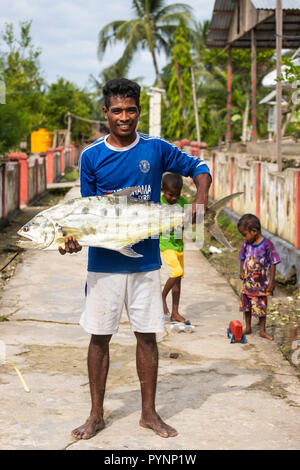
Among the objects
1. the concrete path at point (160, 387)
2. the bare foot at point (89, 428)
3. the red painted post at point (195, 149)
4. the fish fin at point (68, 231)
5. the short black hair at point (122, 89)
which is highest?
the red painted post at point (195, 149)

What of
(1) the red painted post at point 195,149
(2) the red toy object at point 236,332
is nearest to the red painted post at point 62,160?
(1) the red painted post at point 195,149

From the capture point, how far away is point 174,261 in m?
6.54

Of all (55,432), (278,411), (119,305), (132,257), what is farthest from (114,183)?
(278,411)

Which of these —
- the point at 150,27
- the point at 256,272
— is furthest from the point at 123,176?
the point at 150,27

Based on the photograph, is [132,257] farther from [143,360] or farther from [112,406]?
[112,406]

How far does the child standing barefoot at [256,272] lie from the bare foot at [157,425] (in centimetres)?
240

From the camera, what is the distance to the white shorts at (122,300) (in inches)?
149

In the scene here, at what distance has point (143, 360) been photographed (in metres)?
3.87

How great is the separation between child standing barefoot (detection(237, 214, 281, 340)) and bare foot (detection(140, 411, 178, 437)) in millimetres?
2401

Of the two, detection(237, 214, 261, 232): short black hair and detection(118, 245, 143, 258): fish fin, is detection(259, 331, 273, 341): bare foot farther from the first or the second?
detection(118, 245, 143, 258): fish fin

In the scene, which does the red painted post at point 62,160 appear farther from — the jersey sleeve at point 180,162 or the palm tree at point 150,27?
the jersey sleeve at point 180,162

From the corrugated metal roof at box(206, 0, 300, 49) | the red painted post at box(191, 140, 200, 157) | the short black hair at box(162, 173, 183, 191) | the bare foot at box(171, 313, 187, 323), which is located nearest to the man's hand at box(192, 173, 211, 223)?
the short black hair at box(162, 173, 183, 191)

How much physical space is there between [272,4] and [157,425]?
1616 centimetres
